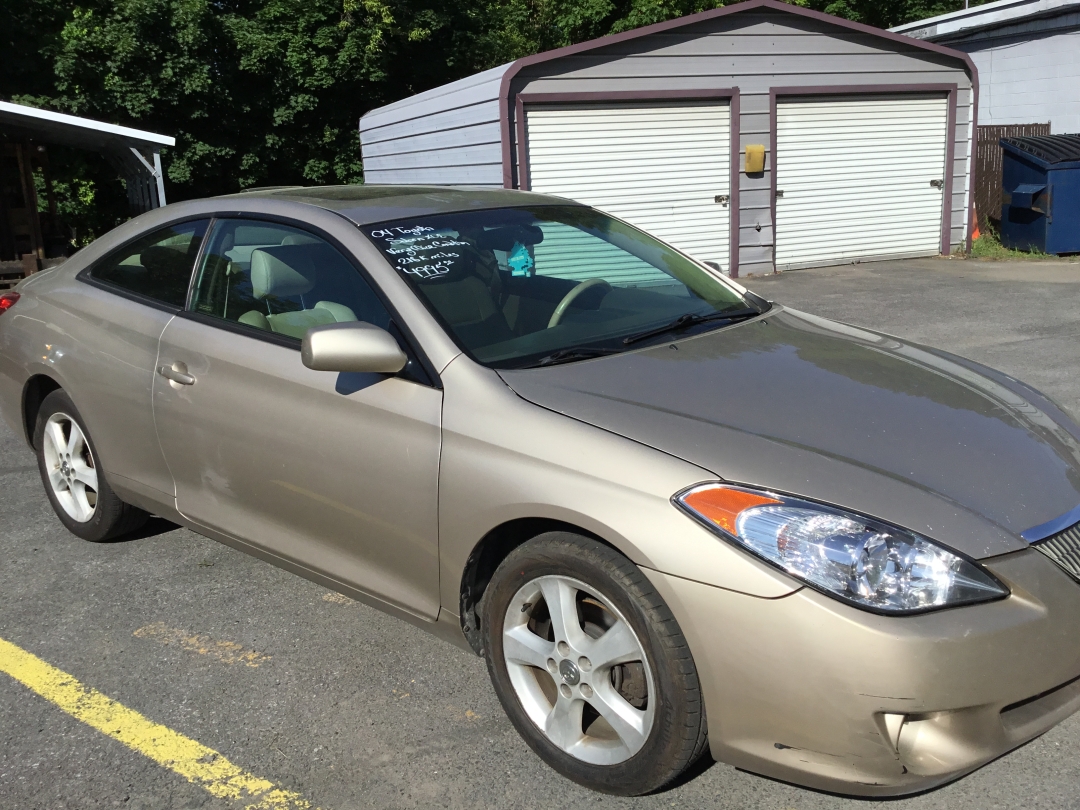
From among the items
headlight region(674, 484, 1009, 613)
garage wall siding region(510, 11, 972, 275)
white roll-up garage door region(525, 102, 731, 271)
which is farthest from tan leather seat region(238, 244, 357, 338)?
white roll-up garage door region(525, 102, 731, 271)

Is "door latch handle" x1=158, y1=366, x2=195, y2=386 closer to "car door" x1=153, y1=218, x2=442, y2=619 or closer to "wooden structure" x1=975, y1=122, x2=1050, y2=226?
"car door" x1=153, y1=218, x2=442, y2=619

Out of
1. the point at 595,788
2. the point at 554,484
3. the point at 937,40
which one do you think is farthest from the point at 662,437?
the point at 937,40

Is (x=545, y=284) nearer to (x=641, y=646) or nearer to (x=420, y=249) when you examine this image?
(x=420, y=249)

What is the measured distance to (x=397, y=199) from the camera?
12.4 ft

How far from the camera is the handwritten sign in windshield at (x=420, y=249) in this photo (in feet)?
10.9

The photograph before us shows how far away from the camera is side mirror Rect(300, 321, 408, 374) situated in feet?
9.65

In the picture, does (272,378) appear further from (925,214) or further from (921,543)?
(925,214)

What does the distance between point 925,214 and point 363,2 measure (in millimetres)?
15448

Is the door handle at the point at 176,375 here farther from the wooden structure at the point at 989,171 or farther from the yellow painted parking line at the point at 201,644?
the wooden structure at the point at 989,171

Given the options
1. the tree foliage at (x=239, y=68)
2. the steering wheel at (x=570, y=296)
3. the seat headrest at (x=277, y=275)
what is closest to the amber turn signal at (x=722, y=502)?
the steering wheel at (x=570, y=296)

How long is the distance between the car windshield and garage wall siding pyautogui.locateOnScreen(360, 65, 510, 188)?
851 centimetres

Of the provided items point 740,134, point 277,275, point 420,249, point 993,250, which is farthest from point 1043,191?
point 277,275

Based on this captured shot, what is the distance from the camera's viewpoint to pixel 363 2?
24594 mm

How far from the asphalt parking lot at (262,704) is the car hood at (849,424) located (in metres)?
0.79
